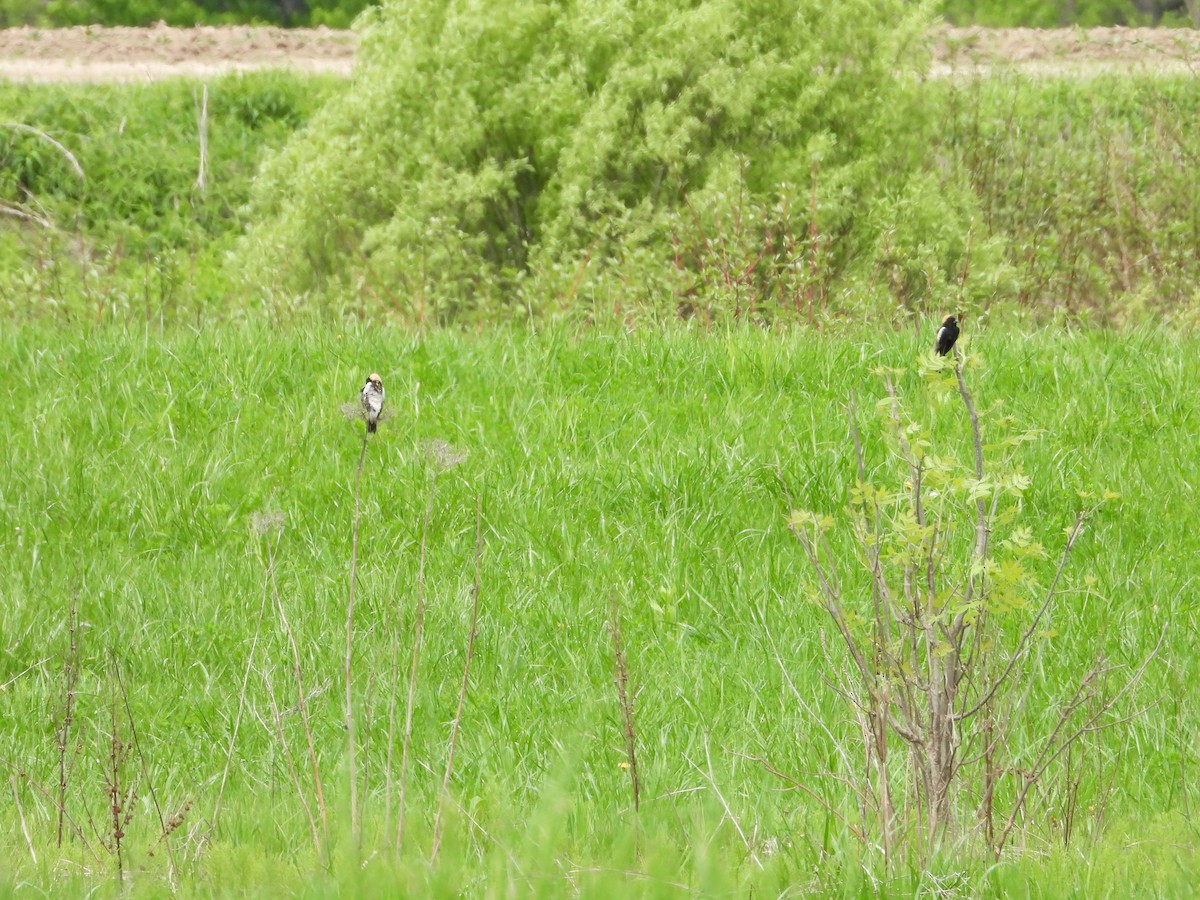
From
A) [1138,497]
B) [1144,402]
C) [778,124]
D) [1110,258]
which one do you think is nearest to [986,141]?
[1110,258]

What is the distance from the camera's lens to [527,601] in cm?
459

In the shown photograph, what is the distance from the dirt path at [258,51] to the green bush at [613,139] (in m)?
8.11

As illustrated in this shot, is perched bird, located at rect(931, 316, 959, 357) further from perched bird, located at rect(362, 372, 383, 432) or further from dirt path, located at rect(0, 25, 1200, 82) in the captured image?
dirt path, located at rect(0, 25, 1200, 82)

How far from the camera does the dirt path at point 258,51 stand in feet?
59.4

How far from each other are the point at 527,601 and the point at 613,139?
6089mm

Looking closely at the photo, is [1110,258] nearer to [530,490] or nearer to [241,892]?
[530,490]

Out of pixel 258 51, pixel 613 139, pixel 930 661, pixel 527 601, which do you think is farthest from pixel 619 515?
pixel 258 51

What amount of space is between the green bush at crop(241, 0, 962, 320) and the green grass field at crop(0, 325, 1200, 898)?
128 inches

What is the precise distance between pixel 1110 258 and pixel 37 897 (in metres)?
10.1

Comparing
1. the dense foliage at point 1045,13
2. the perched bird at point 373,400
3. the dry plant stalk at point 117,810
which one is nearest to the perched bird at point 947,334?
the perched bird at point 373,400

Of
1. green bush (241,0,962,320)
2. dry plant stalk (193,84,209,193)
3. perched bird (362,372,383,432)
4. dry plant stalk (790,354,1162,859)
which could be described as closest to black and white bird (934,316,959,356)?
dry plant stalk (790,354,1162,859)

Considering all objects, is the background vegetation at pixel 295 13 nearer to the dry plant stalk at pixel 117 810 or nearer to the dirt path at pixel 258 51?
the dirt path at pixel 258 51

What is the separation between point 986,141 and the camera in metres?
12.4

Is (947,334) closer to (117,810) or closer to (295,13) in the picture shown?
(117,810)
